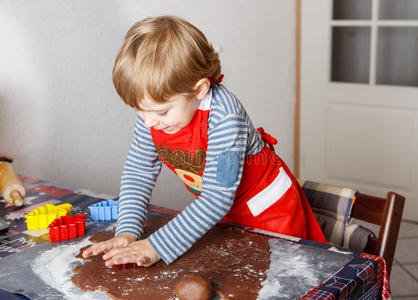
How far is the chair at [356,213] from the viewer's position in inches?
43.1

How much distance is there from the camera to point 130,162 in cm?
115

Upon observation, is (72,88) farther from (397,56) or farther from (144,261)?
(397,56)

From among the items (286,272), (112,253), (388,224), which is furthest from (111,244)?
(388,224)

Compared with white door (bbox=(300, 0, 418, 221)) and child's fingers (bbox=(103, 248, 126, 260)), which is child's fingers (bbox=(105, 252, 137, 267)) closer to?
child's fingers (bbox=(103, 248, 126, 260))

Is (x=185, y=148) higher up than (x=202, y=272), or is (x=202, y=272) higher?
(x=185, y=148)

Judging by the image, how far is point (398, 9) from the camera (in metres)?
2.48

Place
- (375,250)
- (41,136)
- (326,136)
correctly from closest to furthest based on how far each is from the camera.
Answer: (375,250) → (41,136) → (326,136)

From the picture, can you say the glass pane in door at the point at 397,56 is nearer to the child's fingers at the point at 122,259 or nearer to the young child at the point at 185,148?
the young child at the point at 185,148

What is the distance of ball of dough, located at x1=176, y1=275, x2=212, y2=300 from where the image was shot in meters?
0.76

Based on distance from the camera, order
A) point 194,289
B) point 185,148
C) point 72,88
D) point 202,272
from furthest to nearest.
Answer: point 72,88
point 185,148
point 202,272
point 194,289

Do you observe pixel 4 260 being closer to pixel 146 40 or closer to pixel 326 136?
pixel 146 40

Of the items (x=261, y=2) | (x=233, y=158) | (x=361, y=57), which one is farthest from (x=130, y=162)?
(x=361, y=57)

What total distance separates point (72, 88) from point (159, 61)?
2.70 ft

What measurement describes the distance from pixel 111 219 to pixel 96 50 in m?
0.73
